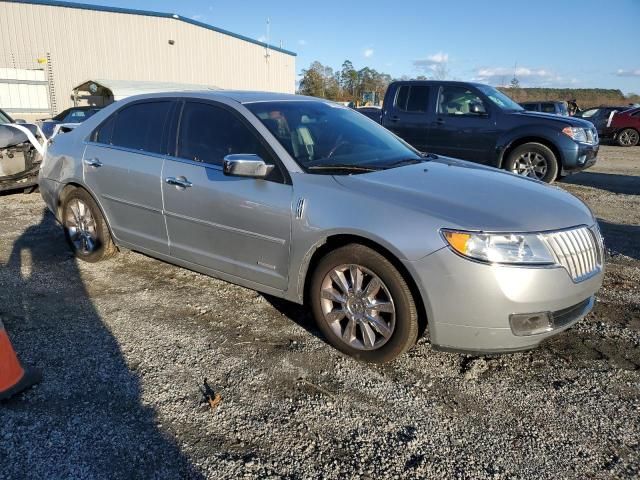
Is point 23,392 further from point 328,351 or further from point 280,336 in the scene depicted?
point 328,351

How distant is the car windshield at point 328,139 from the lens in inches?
139

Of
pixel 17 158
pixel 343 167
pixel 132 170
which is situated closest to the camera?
pixel 343 167

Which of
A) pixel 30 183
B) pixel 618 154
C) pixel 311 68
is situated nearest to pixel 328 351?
pixel 30 183

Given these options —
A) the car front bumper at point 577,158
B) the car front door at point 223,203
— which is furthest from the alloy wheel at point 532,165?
the car front door at point 223,203

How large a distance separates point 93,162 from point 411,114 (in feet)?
21.0

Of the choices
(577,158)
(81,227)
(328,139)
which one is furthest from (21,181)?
(577,158)

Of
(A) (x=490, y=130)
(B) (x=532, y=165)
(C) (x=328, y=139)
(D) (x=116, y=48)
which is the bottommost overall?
(B) (x=532, y=165)

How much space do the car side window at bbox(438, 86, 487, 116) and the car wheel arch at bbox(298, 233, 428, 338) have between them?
6.65 meters

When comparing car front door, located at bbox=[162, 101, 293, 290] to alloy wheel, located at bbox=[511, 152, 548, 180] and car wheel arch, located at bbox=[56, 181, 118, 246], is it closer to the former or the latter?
car wheel arch, located at bbox=[56, 181, 118, 246]

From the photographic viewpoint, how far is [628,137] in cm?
1989

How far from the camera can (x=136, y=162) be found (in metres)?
4.28

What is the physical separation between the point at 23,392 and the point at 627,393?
134 inches

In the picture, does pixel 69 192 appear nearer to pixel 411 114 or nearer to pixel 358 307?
pixel 358 307

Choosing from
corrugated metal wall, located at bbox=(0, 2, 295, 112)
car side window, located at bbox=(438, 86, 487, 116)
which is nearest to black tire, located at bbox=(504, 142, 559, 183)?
car side window, located at bbox=(438, 86, 487, 116)
